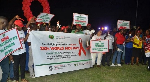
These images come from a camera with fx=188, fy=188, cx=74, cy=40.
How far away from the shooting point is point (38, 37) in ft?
22.3

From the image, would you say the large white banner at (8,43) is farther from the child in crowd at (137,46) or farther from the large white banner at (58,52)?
the child in crowd at (137,46)

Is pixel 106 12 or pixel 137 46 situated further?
pixel 106 12

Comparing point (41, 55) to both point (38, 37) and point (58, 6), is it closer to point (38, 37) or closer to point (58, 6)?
point (38, 37)

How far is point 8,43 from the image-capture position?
493 centimetres

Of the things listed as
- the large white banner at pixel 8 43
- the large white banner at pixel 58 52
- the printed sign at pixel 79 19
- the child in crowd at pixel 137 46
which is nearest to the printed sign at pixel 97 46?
the large white banner at pixel 58 52

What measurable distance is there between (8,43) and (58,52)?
2810 mm

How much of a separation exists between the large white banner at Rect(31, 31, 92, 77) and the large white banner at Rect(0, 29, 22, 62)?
1521mm

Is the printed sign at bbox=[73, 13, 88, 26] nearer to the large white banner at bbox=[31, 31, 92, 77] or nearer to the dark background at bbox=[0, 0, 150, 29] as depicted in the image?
the large white banner at bbox=[31, 31, 92, 77]

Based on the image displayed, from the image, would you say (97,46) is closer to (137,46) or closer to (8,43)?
(137,46)

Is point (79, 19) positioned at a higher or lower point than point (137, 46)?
higher

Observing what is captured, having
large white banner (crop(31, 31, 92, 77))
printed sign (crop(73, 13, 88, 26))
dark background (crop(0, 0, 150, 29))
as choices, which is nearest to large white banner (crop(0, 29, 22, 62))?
large white banner (crop(31, 31, 92, 77))

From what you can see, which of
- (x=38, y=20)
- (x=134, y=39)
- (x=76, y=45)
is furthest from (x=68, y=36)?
(x=134, y=39)

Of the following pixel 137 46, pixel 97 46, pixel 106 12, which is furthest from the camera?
pixel 106 12

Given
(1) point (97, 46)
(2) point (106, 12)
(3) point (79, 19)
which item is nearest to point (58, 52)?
(1) point (97, 46)
